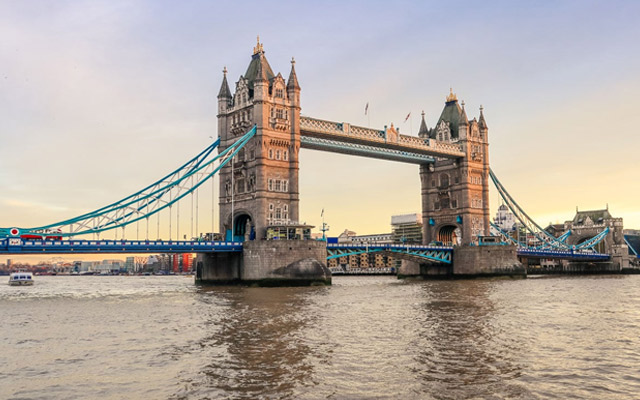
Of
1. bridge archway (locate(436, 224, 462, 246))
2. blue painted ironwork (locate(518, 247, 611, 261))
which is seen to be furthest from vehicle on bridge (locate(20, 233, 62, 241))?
blue painted ironwork (locate(518, 247, 611, 261))

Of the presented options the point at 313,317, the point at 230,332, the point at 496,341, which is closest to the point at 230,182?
the point at 313,317

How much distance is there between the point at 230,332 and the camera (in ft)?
86.2

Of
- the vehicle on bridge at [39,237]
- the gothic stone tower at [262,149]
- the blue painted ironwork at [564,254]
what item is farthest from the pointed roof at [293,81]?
the blue painted ironwork at [564,254]

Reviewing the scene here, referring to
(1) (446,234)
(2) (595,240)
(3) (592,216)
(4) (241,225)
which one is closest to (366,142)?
(4) (241,225)

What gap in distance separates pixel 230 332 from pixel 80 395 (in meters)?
11.1

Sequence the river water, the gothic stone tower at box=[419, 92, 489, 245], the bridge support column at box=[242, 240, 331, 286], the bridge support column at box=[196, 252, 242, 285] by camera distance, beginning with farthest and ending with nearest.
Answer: the gothic stone tower at box=[419, 92, 489, 245], the bridge support column at box=[196, 252, 242, 285], the bridge support column at box=[242, 240, 331, 286], the river water

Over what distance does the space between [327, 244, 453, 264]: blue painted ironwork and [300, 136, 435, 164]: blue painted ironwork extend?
12.7 m

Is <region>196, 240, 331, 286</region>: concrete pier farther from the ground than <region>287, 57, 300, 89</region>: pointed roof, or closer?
closer

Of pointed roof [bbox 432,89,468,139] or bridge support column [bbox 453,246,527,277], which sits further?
pointed roof [bbox 432,89,468,139]

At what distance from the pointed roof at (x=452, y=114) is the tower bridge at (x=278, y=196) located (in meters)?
0.33

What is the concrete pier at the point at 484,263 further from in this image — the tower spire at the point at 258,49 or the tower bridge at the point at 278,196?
the tower spire at the point at 258,49

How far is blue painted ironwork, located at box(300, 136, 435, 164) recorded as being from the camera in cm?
7438

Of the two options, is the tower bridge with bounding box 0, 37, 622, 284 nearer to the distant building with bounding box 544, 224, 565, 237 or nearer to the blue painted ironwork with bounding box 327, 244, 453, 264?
the blue painted ironwork with bounding box 327, 244, 453, 264

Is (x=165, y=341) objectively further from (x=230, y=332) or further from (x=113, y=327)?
(x=113, y=327)
